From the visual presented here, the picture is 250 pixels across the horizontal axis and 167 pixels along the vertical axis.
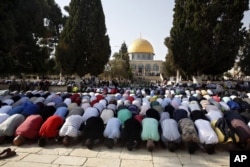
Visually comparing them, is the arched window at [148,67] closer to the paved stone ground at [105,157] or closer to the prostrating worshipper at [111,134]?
the prostrating worshipper at [111,134]

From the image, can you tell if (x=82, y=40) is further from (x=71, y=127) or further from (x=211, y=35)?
(x=71, y=127)

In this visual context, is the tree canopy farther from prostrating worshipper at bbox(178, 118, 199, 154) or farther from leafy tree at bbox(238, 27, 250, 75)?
leafy tree at bbox(238, 27, 250, 75)

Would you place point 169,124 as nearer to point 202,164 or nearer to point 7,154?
point 202,164

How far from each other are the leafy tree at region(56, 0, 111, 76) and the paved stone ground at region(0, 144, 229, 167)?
67.3 feet

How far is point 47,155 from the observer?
263 inches

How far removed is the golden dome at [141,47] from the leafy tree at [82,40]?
167 feet

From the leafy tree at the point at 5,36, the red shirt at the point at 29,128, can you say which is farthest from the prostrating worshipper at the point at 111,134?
the leafy tree at the point at 5,36

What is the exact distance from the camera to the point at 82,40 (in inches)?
1094

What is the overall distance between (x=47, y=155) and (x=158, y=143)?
10.3ft

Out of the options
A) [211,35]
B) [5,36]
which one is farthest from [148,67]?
[5,36]

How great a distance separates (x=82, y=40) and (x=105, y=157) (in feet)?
73.9

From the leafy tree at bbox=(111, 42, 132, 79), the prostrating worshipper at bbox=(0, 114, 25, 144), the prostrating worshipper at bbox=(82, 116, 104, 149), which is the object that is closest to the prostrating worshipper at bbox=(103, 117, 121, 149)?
the prostrating worshipper at bbox=(82, 116, 104, 149)

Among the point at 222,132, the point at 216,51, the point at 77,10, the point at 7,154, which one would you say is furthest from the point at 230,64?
the point at 7,154

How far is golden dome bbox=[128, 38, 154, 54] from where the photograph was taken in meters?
78.7
